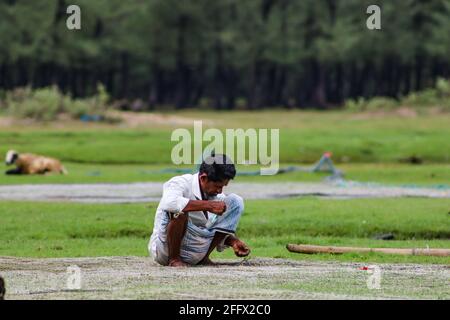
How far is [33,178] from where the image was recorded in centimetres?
3123

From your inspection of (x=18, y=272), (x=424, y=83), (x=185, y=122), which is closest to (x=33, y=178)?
(x=18, y=272)

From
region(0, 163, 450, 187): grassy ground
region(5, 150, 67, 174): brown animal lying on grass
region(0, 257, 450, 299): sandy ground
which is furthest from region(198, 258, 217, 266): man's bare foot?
region(5, 150, 67, 174): brown animal lying on grass

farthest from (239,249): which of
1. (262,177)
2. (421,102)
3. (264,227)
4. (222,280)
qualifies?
(421,102)

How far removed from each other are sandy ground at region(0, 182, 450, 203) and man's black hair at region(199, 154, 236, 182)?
11.8 metres

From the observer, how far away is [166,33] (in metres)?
78.8

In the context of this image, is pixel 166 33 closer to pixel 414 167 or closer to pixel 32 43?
pixel 32 43

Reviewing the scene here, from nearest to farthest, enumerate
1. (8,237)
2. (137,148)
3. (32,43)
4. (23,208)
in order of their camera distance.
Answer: (8,237), (23,208), (137,148), (32,43)

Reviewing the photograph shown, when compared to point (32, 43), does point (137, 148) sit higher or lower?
lower

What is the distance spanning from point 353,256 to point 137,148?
2564cm

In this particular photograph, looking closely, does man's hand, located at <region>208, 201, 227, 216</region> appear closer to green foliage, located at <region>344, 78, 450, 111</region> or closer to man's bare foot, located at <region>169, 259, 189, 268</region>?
man's bare foot, located at <region>169, 259, 189, 268</region>

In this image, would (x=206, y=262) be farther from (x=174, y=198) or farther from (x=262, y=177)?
(x=262, y=177)

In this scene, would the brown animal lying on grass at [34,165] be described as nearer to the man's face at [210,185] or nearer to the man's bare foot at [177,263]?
the man's bare foot at [177,263]
